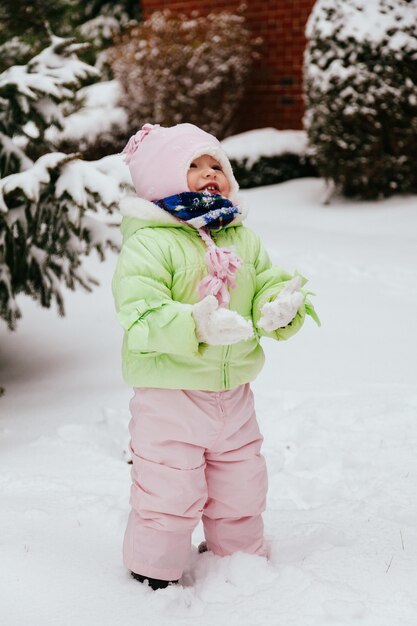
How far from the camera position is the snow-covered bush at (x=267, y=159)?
982 cm

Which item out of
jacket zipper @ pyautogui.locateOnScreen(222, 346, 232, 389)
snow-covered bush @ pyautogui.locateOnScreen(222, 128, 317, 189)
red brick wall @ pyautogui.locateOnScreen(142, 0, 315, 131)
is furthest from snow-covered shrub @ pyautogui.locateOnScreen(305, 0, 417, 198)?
jacket zipper @ pyautogui.locateOnScreen(222, 346, 232, 389)

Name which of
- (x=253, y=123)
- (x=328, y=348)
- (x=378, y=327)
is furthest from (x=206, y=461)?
(x=253, y=123)

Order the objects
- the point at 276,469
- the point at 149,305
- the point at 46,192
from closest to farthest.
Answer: the point at 149,305, the point at 276,469, the point at 46,192

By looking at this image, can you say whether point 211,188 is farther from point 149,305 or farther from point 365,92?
point 365,92

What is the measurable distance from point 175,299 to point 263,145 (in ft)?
25.3

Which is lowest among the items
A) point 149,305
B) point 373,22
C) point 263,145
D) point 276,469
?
point 263,145

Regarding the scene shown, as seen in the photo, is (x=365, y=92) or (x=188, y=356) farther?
(x=365, y=92)

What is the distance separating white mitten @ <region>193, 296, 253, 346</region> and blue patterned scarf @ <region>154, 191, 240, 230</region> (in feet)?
1.11

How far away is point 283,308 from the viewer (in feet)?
7.70

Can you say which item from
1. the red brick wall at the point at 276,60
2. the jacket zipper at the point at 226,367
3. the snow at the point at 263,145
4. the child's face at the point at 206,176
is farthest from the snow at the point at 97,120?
the jacket zipper at the point at 226,367

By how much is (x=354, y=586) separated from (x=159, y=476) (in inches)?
25.6

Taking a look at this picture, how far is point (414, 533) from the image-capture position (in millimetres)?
2924

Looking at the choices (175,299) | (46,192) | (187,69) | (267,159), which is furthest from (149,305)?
(187,69)

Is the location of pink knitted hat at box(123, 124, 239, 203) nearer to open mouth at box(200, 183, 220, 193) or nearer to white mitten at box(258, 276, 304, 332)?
open mouth at box(200, 183, 220, 193)
